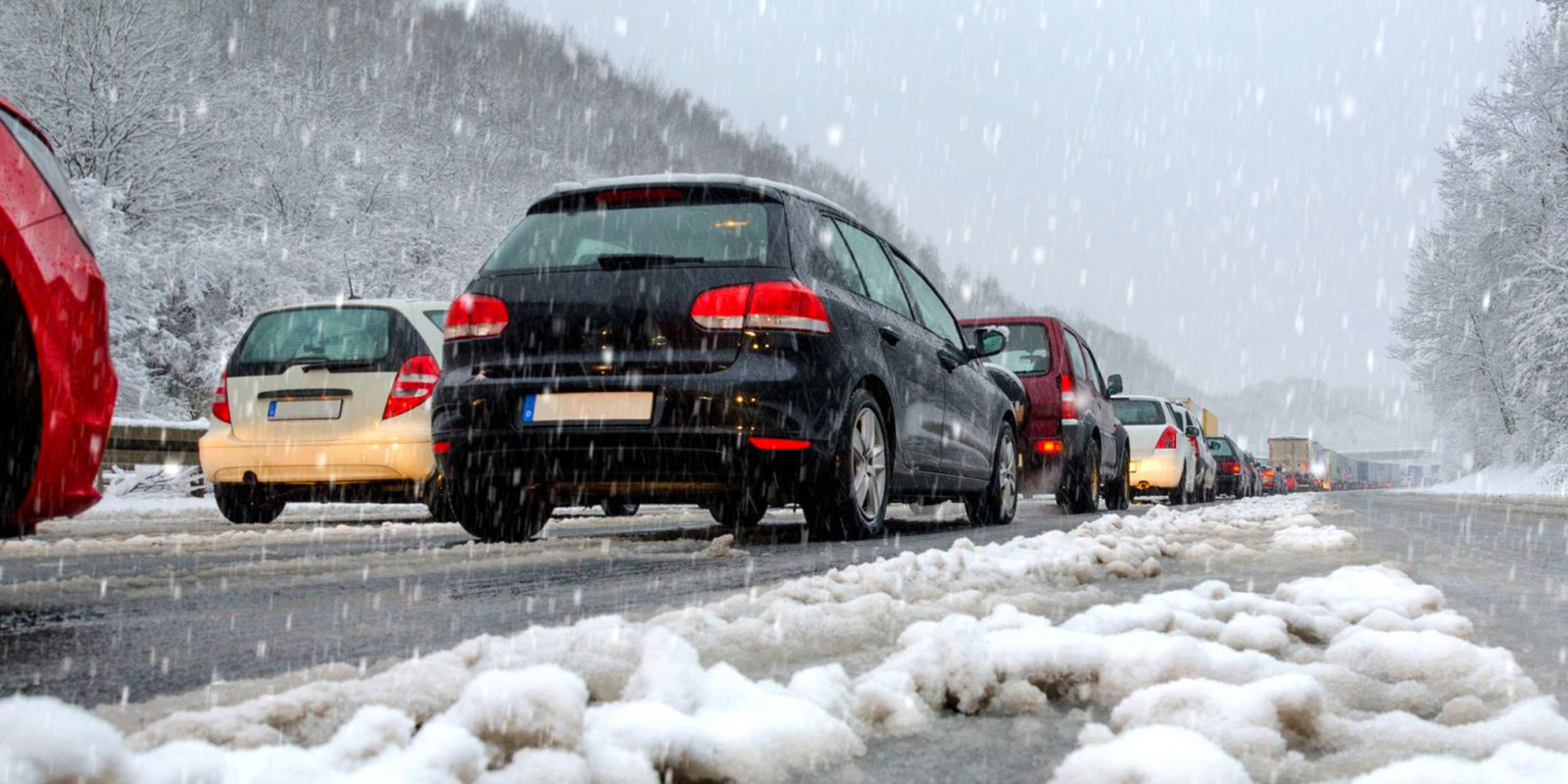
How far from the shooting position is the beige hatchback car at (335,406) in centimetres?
814

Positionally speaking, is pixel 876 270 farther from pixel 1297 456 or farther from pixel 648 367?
pixel 1297 456

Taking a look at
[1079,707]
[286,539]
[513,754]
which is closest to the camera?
[513,754]

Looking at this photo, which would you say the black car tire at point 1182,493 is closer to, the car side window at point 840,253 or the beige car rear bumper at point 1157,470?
the beige car rear bumper at point 1157,470

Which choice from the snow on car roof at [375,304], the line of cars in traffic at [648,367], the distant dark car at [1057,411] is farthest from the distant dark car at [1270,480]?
the line of cars in traffic at [648,367]

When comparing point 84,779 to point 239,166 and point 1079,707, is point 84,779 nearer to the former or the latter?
point 1079,707

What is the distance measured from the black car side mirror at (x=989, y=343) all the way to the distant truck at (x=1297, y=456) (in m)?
65.6

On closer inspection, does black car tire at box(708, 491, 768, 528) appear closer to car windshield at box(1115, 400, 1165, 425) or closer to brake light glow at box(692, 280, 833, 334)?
brake light glow at box(692, 280, 833, 334)

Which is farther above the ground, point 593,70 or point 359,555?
point 593,70

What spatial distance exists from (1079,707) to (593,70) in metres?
76.0

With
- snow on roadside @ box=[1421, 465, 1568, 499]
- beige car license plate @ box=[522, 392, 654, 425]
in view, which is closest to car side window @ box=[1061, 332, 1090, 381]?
beige car license plate @ box=[522, 392, 654, 425]

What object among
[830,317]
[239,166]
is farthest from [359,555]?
[239,166]

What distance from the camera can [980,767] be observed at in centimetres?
173

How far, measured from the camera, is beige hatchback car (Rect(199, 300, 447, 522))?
8.14m

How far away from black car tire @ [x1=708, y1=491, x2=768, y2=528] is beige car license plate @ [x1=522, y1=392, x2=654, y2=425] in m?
0.63
